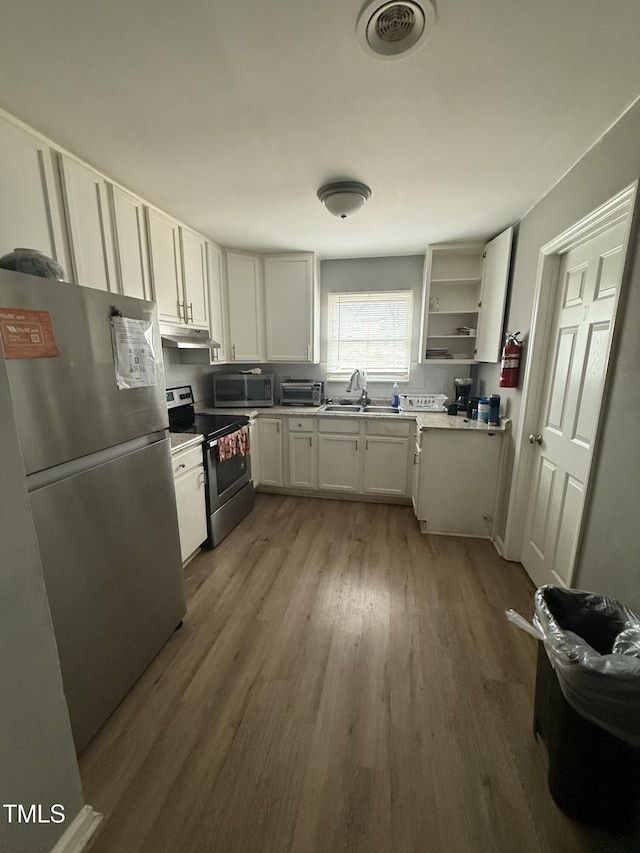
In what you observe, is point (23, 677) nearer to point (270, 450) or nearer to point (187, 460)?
point (187, 460)

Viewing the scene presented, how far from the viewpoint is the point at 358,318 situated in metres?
3.63

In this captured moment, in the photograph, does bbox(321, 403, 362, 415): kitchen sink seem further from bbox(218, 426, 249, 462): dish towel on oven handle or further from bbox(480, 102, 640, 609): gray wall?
bbox(480, 102, 640, 609): gray wall

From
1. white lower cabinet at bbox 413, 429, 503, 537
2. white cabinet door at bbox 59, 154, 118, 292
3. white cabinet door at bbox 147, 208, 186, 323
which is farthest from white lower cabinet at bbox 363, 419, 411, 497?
white cabinet door at bbox 59, 154, 118, 292

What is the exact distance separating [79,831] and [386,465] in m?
2.70

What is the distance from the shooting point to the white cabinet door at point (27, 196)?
1347mm

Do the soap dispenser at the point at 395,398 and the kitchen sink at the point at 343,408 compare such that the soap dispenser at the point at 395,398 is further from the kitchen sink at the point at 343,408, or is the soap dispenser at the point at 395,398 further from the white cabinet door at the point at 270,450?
the white cabinet door at the point at 270,450

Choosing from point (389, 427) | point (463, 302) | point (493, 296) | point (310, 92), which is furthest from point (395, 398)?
point (310, 92)

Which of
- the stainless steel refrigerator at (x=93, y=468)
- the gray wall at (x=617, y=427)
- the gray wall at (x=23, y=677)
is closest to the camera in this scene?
the gray wall at (x=23, y=677)

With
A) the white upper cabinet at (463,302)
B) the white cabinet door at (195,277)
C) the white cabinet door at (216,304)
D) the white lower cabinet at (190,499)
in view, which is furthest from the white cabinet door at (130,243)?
the white upper cabinet at (463,302)

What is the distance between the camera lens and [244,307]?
10.9 feet

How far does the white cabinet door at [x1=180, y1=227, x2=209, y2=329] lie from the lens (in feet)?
8.46

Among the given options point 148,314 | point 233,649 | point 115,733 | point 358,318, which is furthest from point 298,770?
point 358,318

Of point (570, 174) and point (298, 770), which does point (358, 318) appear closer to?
point (570, 174)

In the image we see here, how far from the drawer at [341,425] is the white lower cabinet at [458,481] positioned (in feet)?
2.19
